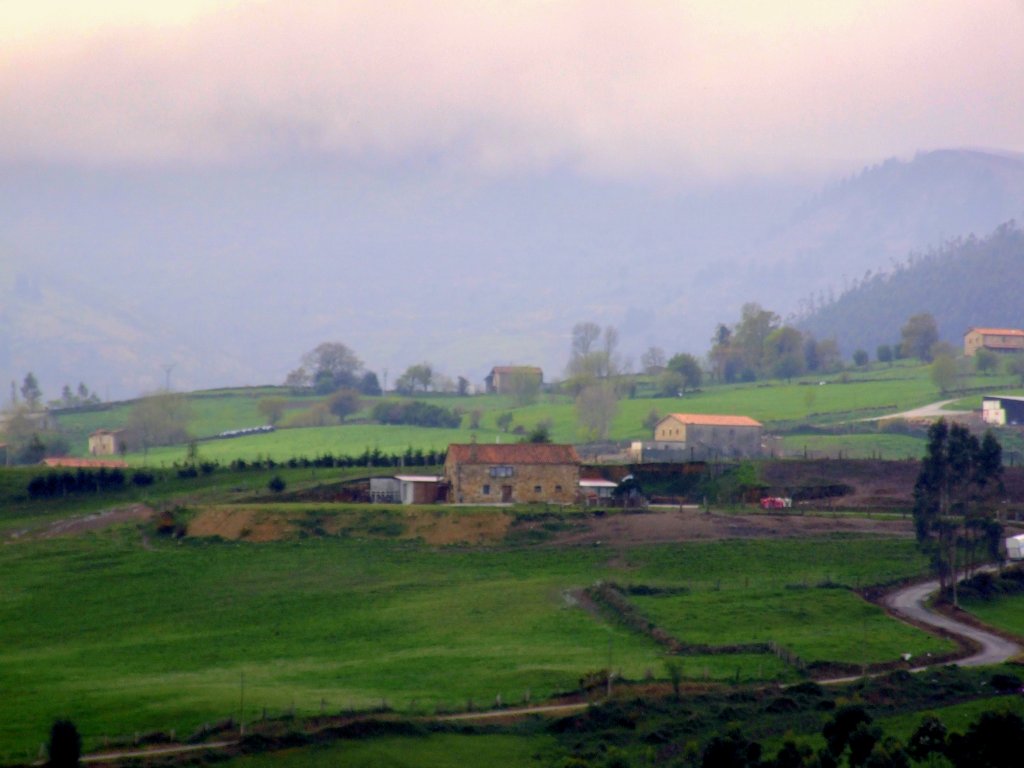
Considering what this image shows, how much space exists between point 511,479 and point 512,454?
1.52m

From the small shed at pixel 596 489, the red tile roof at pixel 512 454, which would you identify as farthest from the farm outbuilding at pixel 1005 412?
the red tile roof at pixel 512 454

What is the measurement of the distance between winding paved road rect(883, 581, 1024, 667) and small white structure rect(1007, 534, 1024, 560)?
6645 millimetres

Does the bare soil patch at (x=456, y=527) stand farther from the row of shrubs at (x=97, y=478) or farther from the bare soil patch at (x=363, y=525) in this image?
the row of shrubs at (x=97, y=478)

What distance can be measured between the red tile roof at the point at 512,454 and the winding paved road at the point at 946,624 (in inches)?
1005

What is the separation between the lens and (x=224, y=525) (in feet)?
266

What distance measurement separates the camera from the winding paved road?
58156 millimetres

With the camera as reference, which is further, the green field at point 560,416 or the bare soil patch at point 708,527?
the green field at point 560,416

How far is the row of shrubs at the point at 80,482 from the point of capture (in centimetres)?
9206

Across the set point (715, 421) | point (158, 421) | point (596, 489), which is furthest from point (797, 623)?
point (158, 421)

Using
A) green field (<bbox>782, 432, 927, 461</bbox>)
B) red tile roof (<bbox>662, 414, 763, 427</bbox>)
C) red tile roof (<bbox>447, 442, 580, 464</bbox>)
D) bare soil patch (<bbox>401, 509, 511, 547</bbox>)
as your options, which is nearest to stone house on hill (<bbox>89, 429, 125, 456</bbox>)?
red tile roof (<bbox>662, 414, 763, 427</bbox>)

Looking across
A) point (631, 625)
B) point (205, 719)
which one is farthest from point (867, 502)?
point (205, 719)

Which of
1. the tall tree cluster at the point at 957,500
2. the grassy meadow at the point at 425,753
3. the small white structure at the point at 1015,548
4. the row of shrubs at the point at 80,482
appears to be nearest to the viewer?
the grassy meadow at the point at 425,753

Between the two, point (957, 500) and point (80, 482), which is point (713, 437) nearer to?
point (957, 500)

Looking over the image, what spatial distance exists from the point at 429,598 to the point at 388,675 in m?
14.1
